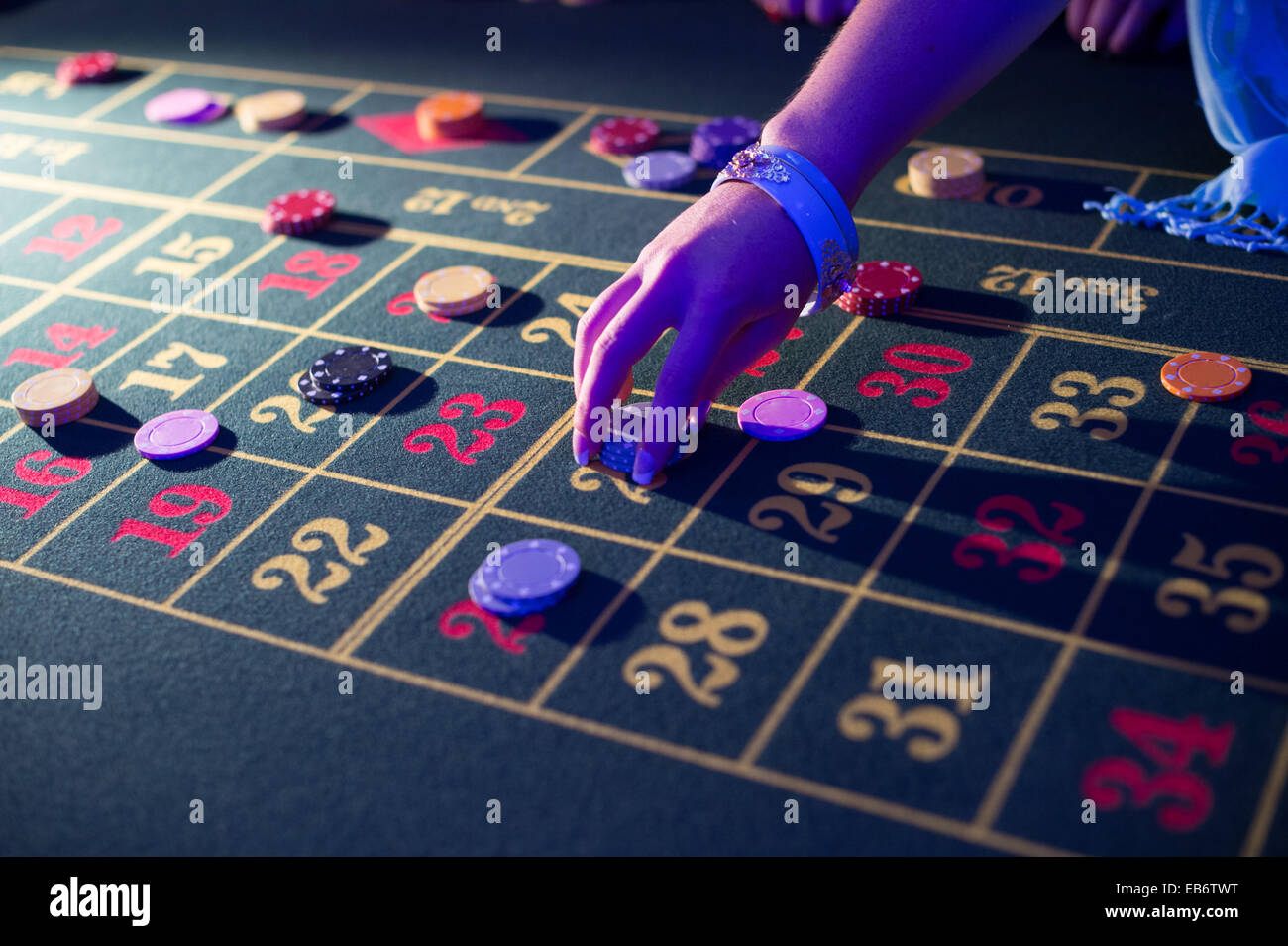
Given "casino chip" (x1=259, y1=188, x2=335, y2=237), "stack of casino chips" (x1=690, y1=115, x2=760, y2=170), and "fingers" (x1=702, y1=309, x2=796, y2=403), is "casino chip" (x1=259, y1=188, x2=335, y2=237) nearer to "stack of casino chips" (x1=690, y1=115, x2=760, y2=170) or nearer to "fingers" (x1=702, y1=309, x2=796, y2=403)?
"stack of casino chips" (x1=690, y1=115, x2=760, y2=170)

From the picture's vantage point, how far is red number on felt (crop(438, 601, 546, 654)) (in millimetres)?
2053

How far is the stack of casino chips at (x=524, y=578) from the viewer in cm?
209

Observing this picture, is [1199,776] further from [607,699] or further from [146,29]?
[146,29]

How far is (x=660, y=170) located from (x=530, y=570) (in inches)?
74.9

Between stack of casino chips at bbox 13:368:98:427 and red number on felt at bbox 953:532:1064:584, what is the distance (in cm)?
203

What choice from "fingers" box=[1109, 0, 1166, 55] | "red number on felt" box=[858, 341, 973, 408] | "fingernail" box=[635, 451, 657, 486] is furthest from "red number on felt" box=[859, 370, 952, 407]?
"fingers" box=[1109, 0, 1166, 55]

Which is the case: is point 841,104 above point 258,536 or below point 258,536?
above

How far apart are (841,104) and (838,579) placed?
96cm

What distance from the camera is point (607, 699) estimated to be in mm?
1924

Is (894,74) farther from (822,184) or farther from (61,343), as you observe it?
(61,343)

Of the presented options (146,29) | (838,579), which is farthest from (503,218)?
(146,29)

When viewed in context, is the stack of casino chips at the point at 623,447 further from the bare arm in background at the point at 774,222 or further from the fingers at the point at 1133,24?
the fingers at the point at 1133,24

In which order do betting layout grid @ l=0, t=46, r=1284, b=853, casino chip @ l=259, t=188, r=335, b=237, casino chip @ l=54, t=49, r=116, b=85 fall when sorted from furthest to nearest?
casino chip @ l=54, t=49, r=116, b=85 < casino chip @ l=259, t=188, r=335, b=237 < betting layout grid @ l=0, t=46, r=1284, b=853
